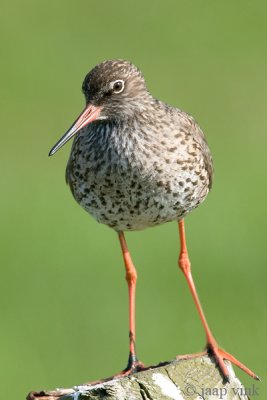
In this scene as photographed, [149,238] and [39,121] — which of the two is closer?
[149,238]

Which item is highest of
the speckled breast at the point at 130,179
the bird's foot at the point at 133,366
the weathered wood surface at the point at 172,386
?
the speckled breast at the point at 130,179

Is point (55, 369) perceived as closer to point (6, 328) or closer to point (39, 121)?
point (6, 328)

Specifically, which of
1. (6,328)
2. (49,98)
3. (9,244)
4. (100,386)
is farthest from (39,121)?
(100,386)

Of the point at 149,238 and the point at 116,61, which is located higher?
the point at 116,61

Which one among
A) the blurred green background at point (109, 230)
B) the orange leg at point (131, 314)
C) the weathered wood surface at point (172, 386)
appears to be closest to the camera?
the weathered wood surface at point (172, 386)

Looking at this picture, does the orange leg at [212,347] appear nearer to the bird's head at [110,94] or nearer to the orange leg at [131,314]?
the orange leg at [131,314]

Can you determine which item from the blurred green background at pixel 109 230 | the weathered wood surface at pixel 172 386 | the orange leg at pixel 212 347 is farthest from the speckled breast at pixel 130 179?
the blurred green background at pixel 109 230

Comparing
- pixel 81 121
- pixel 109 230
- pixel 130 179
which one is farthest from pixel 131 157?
pixel 109 230
